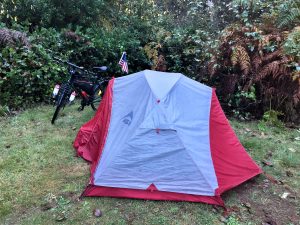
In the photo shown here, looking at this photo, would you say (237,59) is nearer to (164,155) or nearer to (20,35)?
(164,155)

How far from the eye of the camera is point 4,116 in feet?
19.8

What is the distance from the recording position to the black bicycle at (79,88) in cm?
562

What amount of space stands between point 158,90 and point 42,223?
1830 mm

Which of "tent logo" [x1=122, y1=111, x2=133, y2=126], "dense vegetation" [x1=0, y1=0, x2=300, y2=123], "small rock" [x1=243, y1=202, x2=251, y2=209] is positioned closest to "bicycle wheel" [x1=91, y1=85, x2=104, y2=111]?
"dense vegetation" [x1=0, y1=0, x2=300, y2=123]

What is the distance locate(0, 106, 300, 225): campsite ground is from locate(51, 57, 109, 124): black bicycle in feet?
1.82

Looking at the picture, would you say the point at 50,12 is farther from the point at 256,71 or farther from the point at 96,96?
the point at 256,71

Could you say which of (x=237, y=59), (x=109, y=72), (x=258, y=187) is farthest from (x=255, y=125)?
(x=109, y=72)

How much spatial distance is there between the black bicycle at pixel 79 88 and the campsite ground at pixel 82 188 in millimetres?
555

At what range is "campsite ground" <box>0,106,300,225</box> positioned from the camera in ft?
11.0

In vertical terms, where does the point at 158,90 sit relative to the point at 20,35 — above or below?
below

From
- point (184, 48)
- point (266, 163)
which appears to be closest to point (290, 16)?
point (184, 48)

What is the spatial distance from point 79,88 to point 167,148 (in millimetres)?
2700

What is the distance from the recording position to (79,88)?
5.86 meters

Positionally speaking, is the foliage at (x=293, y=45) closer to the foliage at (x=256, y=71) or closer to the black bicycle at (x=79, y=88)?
the foliage at (x=256, y=71)
